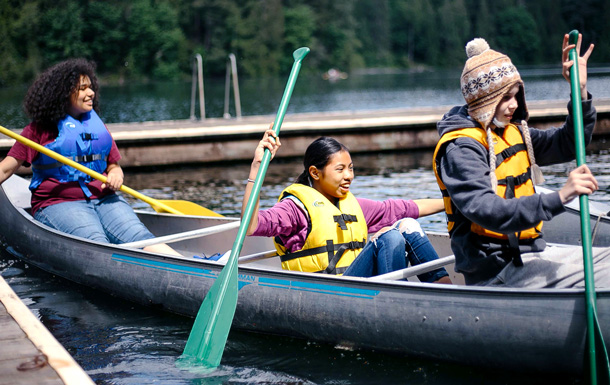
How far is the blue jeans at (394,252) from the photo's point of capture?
3.63 meters

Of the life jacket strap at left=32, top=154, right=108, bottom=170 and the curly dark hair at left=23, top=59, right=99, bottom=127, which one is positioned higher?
the curly dark hair at left=23, top=59, right=99, bottom=127

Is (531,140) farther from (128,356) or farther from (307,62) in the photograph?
(307,62)

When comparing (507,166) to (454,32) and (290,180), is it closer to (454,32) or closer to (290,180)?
(290,180)

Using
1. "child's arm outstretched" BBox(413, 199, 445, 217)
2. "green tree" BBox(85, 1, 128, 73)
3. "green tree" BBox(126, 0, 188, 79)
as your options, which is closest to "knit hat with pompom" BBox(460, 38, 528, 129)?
"child's arm outstretched" BBox(413, 199, 445, 217)

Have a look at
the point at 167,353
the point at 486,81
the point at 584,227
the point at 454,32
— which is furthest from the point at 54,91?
the point at 454,32

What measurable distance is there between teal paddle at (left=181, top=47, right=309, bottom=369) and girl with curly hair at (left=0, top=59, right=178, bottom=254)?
1152 mm

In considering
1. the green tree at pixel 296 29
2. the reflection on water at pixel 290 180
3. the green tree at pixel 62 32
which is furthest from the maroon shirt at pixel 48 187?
the green tree at pixel 296 29

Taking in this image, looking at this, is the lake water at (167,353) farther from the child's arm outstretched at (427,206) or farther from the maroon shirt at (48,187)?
the child's arm outstretched at (427,206)

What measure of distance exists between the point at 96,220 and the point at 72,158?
0.45m

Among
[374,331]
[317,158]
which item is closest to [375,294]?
[374,331]

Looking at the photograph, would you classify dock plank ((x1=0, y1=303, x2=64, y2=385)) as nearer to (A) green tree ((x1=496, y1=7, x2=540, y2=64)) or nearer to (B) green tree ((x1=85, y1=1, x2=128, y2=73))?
(B) green tree ((x1=85, y1=1, x2=128, y2=73))

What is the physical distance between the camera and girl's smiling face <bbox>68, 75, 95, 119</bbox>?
4934 mm

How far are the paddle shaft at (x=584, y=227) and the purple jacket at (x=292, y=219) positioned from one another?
4.65 feet

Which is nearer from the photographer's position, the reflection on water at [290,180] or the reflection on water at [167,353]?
the reflection on water at [167,353]
